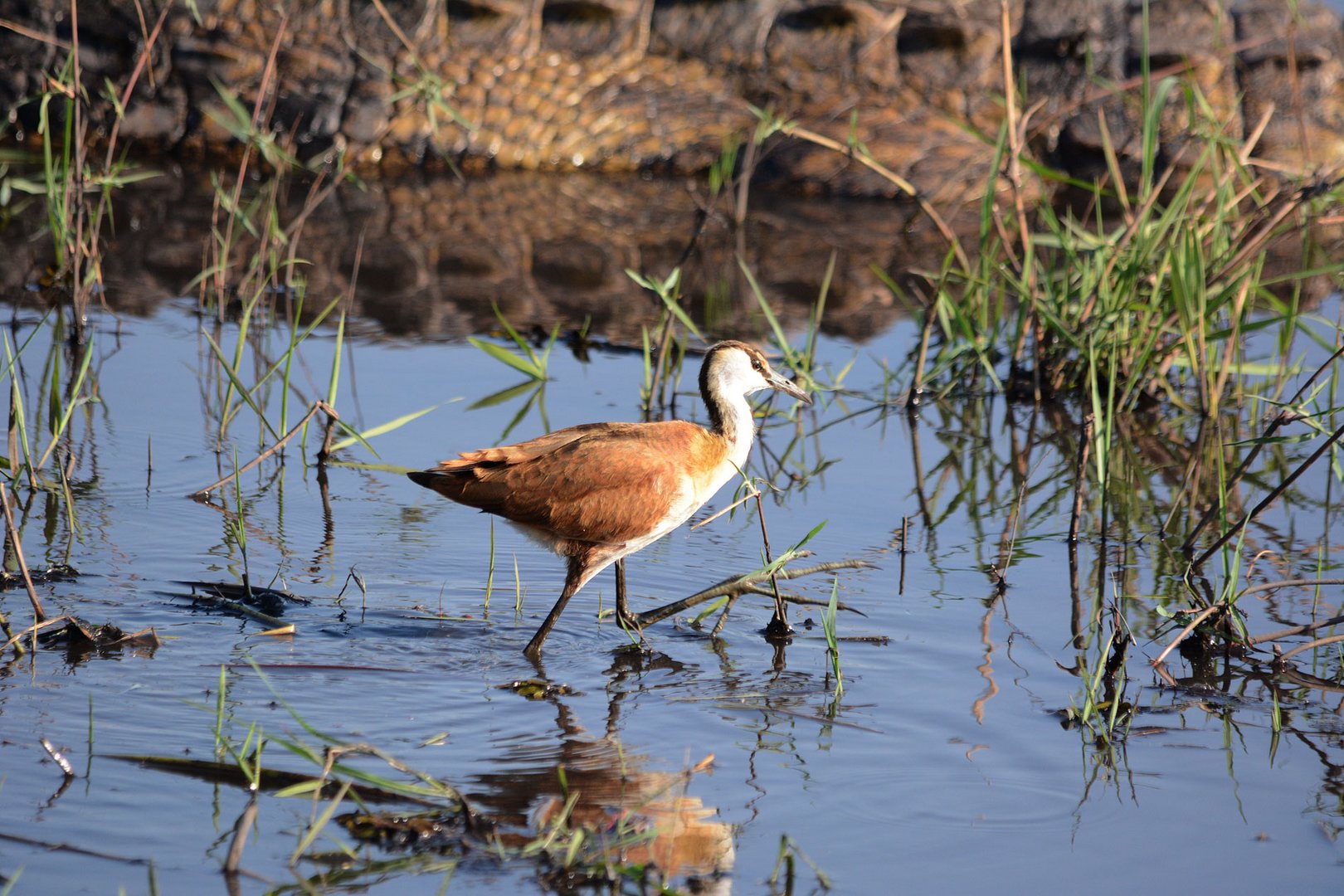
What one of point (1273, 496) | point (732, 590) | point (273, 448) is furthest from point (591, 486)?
point (1273, 496)

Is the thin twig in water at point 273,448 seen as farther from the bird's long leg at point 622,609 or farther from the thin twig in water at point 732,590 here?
the thin twig in water at point 732,590

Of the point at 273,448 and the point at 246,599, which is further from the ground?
the point at 273,448

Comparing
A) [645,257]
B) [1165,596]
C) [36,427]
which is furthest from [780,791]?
[645,257]

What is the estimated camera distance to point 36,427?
20.0ft

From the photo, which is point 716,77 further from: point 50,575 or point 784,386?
point 50,575

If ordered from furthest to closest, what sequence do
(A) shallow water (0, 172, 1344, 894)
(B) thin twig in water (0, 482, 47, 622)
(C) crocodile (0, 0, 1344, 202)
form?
(C) crocodile (0, 0, 1344, 202), (B) thin twig in water (0, 482, 47, 622), (A) shallow water (0, 172, 1344, 894)

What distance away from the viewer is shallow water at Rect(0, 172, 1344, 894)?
3.46 m

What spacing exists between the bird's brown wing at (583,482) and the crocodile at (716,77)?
7.42m

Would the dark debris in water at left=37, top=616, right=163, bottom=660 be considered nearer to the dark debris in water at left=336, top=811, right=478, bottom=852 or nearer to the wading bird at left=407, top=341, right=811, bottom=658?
the wading bird at left=407, top=341, right=811, bottom=658

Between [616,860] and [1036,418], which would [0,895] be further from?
[1036,418]

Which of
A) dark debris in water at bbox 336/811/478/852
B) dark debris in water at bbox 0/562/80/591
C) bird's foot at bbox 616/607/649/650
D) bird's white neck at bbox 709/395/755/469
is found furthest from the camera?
bird's white neck at bbox 709/395/755/469

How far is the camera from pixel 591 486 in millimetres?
4777

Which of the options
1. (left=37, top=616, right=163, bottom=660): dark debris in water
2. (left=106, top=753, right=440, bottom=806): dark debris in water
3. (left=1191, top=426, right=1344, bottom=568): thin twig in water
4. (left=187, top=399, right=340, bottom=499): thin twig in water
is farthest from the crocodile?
(left=106, top=753, right=440, bottom=806): dark debris in water

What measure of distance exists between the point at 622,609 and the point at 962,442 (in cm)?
267
